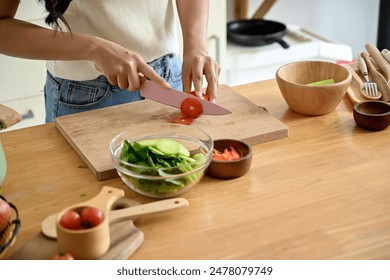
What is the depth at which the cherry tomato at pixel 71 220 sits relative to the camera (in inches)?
37.0

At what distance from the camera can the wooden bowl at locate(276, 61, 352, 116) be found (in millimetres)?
1395

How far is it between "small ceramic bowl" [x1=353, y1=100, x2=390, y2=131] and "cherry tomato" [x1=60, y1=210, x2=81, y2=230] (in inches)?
26.8

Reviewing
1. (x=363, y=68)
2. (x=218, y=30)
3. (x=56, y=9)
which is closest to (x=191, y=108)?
(x=56, y=9)

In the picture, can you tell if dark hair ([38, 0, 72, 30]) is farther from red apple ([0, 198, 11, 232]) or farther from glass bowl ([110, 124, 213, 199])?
red apple ([0, 198, 11, 232])

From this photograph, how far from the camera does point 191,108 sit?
4.53ft

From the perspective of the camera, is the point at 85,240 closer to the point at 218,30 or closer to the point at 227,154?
the point at 227,154

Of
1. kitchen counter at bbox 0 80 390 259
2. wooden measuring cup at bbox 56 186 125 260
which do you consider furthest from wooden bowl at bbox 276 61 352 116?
wooden measuring cup at bbox 56 186 125 260

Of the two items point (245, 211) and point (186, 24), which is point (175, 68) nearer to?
point (186, 24)

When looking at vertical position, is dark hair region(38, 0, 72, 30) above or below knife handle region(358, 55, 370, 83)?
above

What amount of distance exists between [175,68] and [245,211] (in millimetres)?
669

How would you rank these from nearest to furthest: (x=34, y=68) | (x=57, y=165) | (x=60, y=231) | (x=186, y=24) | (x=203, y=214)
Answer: (x=60, y=231)
(x=203, y=214)
(x=57, y=165)
(x=186, y=24)
(x=34, y=68)

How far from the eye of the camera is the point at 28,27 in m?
1.41

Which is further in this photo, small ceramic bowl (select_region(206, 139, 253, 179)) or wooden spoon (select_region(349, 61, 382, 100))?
wooden spoon (select_region(349, 61, 382, 100))

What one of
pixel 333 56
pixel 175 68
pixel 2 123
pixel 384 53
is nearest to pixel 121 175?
pixel 2 123
